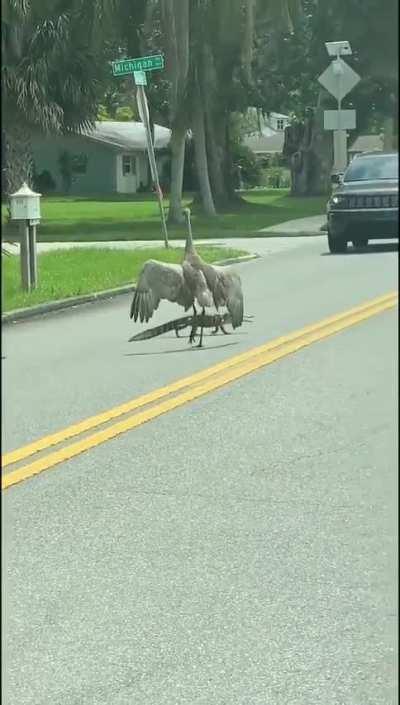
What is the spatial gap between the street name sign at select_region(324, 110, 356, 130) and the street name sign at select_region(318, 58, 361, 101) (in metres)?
0.02

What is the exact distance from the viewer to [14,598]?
3262 mm

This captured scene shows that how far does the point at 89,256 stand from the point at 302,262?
0.60 m

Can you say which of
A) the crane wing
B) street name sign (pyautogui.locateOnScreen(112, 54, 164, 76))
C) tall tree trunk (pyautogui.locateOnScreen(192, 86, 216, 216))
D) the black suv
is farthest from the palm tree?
the crane wing

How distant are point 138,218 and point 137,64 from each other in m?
0.53

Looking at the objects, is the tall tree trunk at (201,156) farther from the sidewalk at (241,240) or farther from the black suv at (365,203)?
the black suv at (365,203)

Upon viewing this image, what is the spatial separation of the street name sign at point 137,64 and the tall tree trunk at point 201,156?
0.40 feet

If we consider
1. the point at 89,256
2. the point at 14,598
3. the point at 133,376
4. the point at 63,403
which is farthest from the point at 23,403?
the point at 89,256

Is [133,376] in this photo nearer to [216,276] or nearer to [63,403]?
[63,403]

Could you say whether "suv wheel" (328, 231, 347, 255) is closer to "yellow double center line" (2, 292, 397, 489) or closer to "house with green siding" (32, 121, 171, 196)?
"house with green siding" (32, 121, 171, 196)

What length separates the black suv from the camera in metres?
0.79

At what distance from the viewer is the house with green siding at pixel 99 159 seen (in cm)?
168

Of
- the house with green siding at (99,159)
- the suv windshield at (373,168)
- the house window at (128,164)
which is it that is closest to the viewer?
the suv windshield at (373,168)

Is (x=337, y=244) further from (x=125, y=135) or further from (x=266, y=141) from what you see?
(x=125, y=135)

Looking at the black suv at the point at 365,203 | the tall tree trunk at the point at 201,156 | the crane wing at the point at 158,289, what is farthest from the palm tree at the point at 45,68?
the crane wing at the point at 158,289
